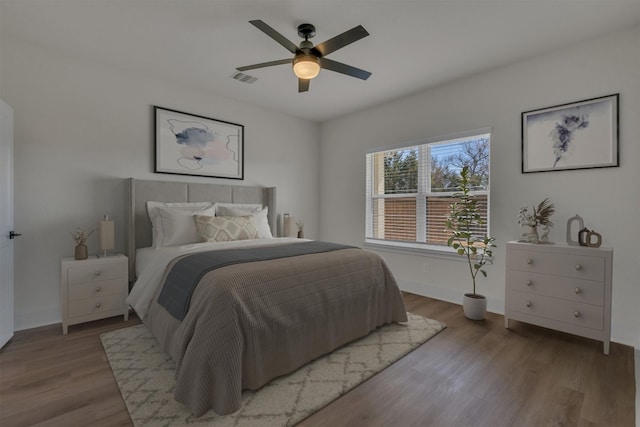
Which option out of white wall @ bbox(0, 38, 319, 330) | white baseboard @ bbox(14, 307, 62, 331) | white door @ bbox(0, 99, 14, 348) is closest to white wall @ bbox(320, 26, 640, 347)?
white wall @ bbox(0, 38, 319, 330)

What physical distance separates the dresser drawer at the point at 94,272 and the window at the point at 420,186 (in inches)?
125

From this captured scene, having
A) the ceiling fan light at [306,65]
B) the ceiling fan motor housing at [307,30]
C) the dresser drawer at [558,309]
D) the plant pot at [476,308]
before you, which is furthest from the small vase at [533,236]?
the ceiling fan motor housing at [307,30]

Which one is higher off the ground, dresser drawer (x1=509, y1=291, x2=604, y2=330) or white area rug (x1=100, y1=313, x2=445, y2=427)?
dresser drawer (x1=509, y1=291, x2=604, y2=330)

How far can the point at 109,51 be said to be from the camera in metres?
2.80

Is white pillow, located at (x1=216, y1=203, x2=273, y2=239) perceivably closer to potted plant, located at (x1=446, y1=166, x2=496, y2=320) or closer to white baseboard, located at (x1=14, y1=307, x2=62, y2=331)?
white baseboard, located at (x1=14, y1=307, x2=62, y2=331)

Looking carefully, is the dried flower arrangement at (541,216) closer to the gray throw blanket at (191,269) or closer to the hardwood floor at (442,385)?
the hardwood floor at (442,385)

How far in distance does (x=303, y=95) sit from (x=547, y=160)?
2.87m

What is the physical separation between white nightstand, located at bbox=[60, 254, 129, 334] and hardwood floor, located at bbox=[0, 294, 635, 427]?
20cm

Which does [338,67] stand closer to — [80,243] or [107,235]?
[107,235]

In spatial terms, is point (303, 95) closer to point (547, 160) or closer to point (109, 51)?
point (109, 51)

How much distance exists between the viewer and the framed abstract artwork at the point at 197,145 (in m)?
3.44

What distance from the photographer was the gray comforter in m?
1.56

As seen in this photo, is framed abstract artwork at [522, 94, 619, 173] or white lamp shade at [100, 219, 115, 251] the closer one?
framed abstract artwork at [522, 94, 619, 173]

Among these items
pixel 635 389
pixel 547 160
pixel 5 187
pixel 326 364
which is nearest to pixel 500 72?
pixel 547 160
